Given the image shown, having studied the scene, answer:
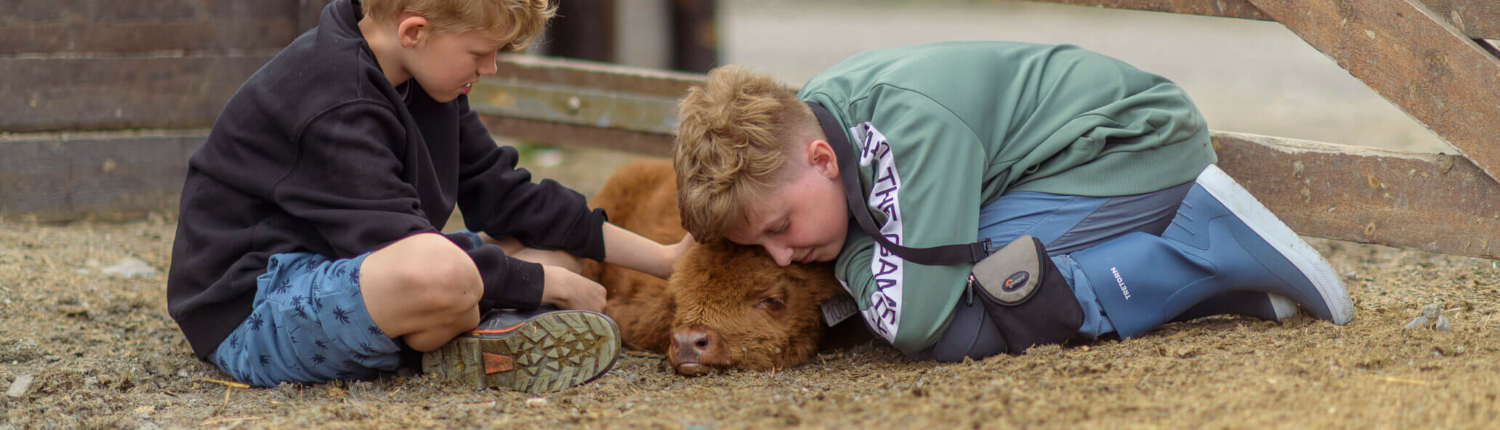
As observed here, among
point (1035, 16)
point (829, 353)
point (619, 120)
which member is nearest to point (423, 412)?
point (829, 353)

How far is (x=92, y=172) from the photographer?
4.84 meters

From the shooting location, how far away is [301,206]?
268cm

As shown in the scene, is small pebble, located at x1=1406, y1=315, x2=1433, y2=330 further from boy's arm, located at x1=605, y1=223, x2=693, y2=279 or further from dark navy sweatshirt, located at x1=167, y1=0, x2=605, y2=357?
dark navy sweatshirt, located at x1=167, y1=0, x2=605, y2=357

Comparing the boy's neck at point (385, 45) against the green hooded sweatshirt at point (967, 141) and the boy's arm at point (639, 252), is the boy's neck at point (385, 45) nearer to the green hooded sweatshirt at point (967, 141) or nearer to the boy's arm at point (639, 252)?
the boy's arm at point (639, 252)

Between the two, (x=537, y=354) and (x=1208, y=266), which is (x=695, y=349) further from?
(x=1208, y=266)

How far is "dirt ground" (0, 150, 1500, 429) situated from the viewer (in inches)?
84.1

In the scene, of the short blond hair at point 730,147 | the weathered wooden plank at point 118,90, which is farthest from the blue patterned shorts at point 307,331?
the weathered wooden plank at point 118,90

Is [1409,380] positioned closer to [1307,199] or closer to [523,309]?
[1307,199]

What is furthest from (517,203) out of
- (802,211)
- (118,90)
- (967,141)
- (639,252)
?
(118,90)

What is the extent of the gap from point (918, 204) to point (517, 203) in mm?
1318

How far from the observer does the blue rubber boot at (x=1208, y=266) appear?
9.43ft

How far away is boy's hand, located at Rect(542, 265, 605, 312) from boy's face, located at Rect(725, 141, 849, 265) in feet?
1.44

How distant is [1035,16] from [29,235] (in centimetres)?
1469

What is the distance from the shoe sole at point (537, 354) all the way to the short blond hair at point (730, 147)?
16.3 inches
